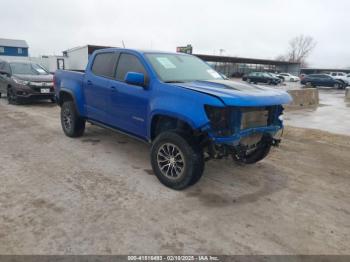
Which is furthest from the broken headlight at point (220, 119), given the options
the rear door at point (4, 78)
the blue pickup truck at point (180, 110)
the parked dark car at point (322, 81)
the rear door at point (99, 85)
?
the parked dark car at point (322, 81)

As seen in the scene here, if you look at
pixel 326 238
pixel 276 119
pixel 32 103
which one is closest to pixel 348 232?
pixel 326 238

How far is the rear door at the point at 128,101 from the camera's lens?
454 centimetres

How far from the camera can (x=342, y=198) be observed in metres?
4.04

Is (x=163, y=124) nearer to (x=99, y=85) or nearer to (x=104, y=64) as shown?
(x=99, y=85)

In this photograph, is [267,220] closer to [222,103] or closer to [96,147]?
[222,103]

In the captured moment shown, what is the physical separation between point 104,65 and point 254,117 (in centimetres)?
300

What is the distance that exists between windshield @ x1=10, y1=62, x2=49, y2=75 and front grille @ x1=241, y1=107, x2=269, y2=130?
1045 cm

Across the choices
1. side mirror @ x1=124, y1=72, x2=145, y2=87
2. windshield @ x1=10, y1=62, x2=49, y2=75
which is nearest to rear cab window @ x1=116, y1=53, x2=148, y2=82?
side mirror @ x1=124, y1=72, x2=145, y2=87

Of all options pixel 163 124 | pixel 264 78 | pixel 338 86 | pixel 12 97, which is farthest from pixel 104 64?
pixel 264 78

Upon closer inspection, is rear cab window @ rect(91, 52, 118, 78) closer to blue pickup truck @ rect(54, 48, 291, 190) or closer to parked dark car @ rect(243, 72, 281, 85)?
blue pickup truck @ rect(54, 48, 291, 190)

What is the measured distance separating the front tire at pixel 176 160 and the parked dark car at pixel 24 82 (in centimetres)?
836

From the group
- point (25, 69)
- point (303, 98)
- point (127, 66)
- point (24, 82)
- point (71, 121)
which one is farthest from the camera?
point (303, 98)

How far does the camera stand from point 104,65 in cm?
551

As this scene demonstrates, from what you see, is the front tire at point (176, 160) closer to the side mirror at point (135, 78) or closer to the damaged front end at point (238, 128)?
the damaged front end at point (238, 128)
